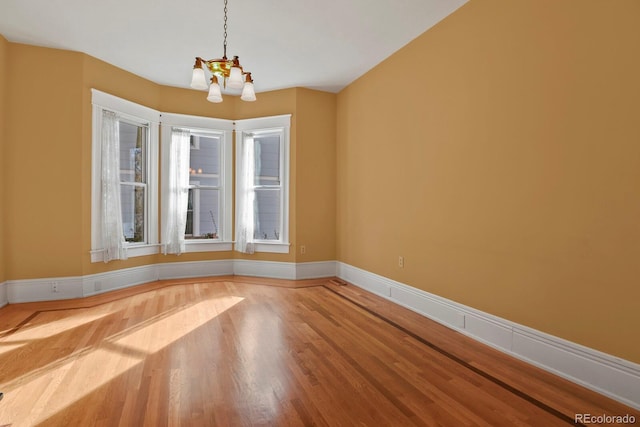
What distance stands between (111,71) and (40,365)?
3748 millimetres

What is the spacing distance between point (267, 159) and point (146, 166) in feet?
6.07

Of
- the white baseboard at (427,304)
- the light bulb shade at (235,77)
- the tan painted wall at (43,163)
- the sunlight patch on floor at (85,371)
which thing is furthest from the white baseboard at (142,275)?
the light bulb shade at (235,77)

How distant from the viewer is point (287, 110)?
5.46m

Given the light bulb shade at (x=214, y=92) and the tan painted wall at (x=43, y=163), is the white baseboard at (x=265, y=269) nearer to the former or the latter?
the tan painted wall at (x=43, y=163)

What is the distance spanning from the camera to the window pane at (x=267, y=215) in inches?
224

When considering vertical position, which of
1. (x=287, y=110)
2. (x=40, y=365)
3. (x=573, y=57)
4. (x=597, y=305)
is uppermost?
(x=287, y=110)

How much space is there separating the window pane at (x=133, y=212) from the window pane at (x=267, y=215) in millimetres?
1735

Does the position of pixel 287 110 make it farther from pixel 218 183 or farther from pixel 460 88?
pixel 460 88

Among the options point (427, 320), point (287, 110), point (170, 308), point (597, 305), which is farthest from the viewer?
point (287, 110)

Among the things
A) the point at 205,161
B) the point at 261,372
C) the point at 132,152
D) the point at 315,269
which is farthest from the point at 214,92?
the point at 315,269

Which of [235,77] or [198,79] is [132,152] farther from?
[235,77]

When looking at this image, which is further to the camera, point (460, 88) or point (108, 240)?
point (108, 240)

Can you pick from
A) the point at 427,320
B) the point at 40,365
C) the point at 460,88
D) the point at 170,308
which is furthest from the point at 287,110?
the point at 40,365

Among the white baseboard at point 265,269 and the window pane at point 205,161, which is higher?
the window pane at point 205,161
